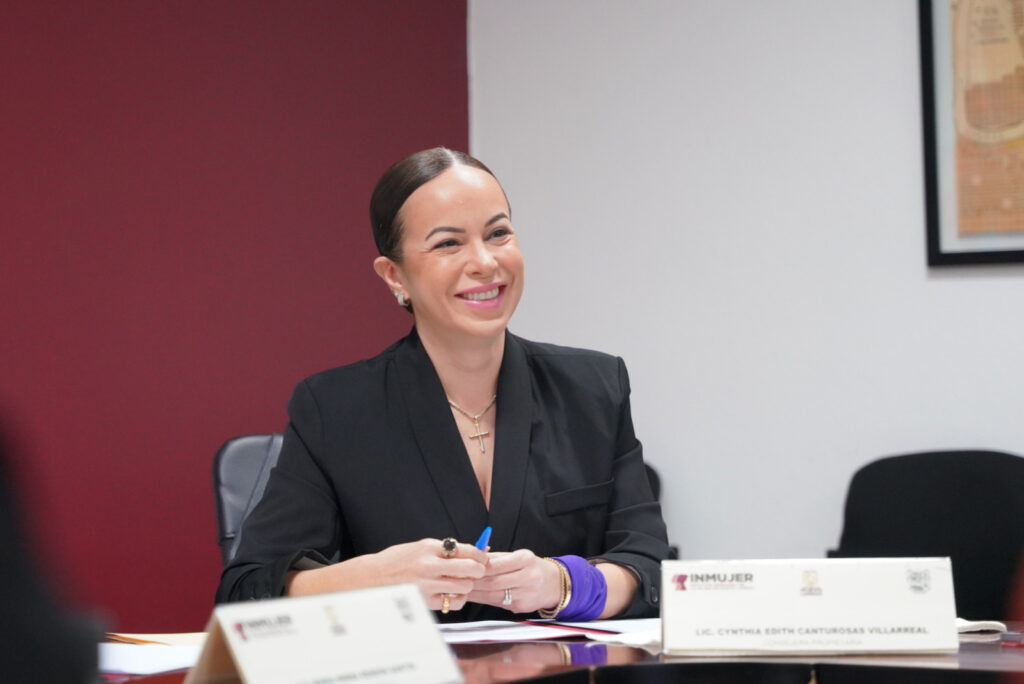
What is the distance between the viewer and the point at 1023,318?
361cm

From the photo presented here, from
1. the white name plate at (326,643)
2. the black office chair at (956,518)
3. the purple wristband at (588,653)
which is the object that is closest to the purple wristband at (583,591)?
the purple wristband at (588,653)

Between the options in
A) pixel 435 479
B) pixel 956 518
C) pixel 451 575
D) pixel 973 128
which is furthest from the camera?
pixel 973 128

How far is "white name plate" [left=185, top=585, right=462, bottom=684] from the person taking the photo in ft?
3.74

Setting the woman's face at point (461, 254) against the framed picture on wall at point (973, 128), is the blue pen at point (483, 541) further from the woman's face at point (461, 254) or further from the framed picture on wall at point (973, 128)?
the framed picture on wall at point (973, 128)

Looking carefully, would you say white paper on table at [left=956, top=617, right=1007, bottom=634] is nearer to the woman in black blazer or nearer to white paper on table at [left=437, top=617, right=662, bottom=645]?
white paper on table at [left=437, top=617, right=662, bottom=645]

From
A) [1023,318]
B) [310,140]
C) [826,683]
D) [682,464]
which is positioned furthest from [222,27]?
[826,683]

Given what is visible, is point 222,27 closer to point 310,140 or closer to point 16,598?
point 310,140

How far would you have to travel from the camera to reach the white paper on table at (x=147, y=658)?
1.56 metres

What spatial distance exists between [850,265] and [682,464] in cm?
86

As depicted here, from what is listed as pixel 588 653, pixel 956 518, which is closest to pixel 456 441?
pixel 588 653

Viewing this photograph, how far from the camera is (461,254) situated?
2.25 m

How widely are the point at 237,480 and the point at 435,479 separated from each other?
0.61m

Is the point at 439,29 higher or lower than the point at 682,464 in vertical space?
higher

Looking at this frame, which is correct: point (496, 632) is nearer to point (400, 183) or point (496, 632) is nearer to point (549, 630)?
point (549, 630)
